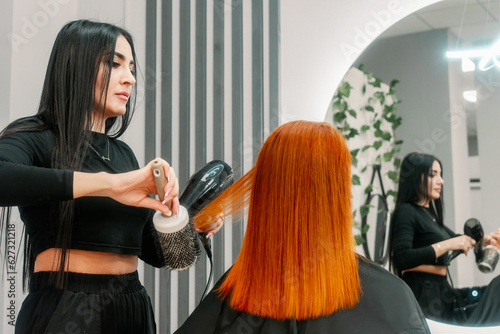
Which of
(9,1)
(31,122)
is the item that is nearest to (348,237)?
(31,122)

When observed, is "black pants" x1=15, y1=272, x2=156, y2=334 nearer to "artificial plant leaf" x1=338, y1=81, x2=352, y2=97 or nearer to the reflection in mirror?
the reflection in mirror

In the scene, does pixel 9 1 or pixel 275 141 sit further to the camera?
pixel 9 1

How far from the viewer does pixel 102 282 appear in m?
1.35

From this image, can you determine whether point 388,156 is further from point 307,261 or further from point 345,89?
point 307,261

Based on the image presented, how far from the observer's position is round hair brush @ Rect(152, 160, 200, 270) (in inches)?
45.0

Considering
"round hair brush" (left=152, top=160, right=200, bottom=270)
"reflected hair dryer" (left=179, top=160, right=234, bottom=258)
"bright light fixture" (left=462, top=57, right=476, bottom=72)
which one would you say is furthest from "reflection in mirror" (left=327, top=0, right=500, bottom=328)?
"round hair brush" (left=152, top=160, right=200, bottom=270)

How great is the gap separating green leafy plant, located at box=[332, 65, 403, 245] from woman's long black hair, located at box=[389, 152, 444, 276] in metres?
0.03

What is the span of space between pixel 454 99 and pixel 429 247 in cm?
54

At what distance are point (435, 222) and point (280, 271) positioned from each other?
0.93 m

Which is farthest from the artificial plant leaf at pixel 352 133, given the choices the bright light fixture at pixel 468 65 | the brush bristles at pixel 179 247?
the brush bristles at pixel 179 247

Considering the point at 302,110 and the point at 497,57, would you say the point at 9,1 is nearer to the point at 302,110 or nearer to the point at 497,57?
the point at 302,110

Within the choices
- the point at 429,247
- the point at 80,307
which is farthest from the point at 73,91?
the point at 429,247

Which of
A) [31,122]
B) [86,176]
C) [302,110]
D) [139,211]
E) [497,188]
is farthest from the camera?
[302,110]

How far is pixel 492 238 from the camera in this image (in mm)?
1860
